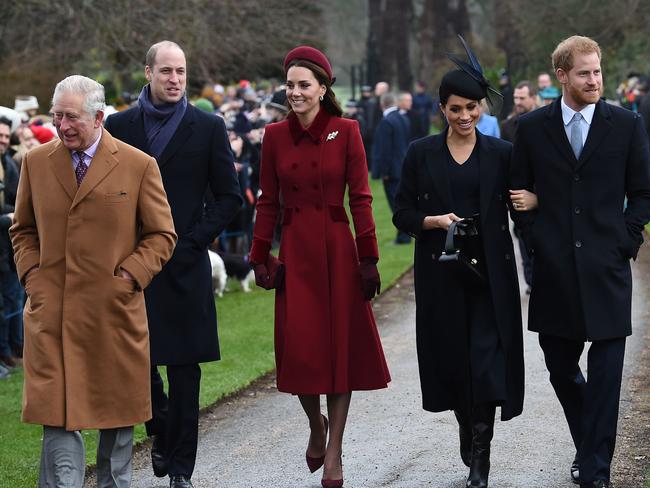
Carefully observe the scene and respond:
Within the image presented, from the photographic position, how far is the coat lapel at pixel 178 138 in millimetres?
6824

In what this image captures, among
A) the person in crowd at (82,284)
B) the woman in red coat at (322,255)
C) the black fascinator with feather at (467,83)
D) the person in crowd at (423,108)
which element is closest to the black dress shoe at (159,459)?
the woman in red coat at (322,255)

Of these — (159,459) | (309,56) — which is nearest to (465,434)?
(159,459)

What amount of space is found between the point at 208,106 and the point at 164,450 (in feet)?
27.7

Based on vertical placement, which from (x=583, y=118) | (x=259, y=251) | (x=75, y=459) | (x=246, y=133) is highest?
(x=583, y=118)

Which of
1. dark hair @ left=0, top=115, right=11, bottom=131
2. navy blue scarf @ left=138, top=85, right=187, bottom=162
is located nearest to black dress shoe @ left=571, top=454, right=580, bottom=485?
navy blue scarf @ left=138, top=85, right=187, bottom=162

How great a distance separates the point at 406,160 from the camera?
7051 millimetres

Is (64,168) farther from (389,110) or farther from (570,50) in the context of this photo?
(389,110)

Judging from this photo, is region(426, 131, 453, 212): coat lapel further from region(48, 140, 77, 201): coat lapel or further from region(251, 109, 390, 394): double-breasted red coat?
region(48, 140, 77, 201): coat lapel

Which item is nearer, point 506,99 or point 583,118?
point 583,118

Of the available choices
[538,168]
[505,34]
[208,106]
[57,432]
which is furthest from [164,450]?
[505,34]

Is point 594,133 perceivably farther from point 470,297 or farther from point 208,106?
point 208,106

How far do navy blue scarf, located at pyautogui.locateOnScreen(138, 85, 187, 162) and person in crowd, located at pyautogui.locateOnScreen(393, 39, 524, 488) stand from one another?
3.81ft

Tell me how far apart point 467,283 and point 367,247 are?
516mm

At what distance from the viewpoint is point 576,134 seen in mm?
6668
